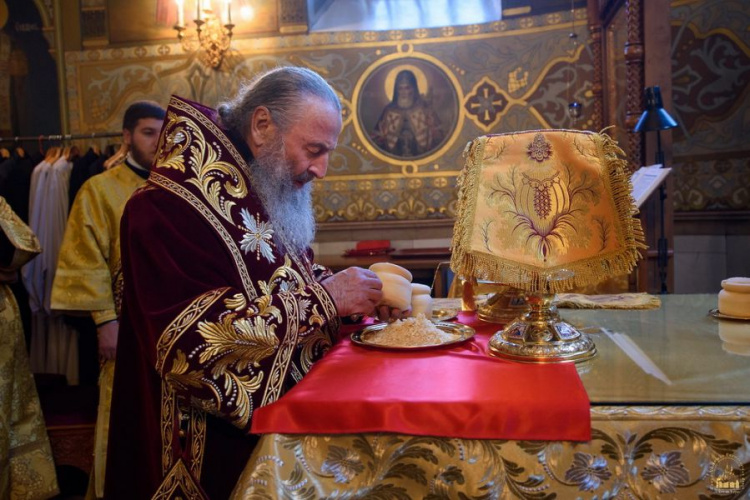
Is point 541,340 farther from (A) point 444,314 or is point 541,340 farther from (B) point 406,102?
(B) point 406,102

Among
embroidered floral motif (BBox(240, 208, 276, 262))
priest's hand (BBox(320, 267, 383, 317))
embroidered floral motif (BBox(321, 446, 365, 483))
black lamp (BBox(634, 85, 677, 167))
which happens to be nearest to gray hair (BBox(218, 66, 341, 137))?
embroidered floral motif (BBox(240, 208, 276, 262))

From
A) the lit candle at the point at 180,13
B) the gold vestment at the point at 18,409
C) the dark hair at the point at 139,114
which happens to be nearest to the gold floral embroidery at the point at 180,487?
the gold vestment at the point at 18,409

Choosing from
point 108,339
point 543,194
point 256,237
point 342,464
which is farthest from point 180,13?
point 342,464

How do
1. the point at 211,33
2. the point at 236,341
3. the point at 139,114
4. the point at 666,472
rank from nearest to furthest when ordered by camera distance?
the point at 666,472 < the point at 236,341 < the point at 139,114 < the point at 211,33

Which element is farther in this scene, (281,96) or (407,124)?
(407,124)

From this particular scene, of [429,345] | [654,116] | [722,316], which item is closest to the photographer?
[429,345]

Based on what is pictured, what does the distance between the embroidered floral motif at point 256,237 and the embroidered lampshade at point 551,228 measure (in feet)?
1.69

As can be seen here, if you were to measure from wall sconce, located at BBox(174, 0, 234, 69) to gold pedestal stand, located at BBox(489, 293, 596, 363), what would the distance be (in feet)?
16.2

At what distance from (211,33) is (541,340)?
527cm

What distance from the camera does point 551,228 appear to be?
1436mm

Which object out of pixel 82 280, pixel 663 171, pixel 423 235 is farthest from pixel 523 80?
pixel 82 280

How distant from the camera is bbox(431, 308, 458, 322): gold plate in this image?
194cm

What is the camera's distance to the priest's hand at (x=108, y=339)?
3.12 meters

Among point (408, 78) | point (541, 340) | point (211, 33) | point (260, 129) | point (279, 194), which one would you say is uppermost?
point (211, 33)
